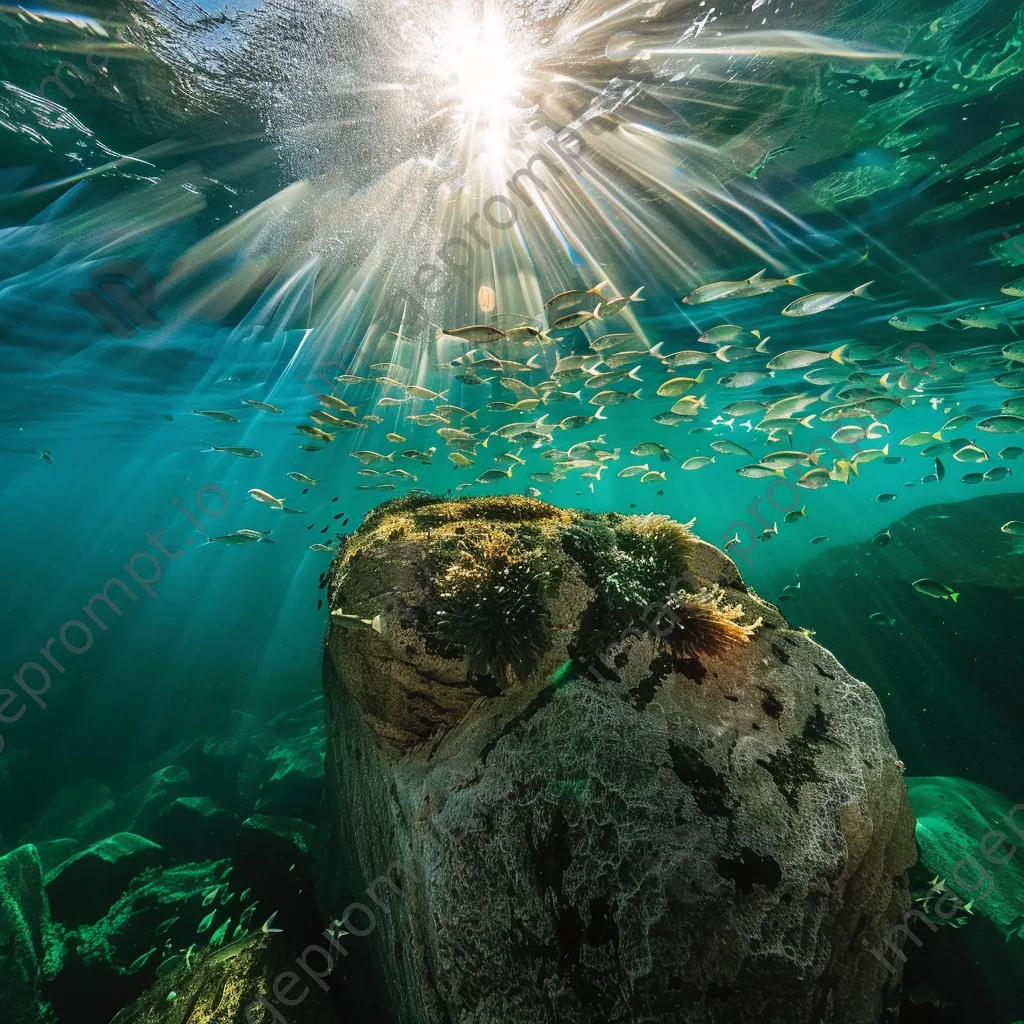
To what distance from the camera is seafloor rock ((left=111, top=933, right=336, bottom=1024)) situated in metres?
4.22

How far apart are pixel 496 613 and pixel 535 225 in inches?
400

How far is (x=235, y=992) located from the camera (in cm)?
433

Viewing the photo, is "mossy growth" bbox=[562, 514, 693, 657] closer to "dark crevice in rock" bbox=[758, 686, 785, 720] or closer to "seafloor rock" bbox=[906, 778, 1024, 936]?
"dark crevice in rock" bbox=[758, 686, 785, 720]

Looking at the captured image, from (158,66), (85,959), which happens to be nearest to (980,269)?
(158,66)

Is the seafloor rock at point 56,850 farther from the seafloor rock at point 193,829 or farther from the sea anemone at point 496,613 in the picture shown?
the sea anemone at point 496,613

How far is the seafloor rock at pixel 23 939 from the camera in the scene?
20.2 ft

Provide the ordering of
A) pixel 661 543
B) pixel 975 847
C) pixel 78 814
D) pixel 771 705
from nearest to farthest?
pixel 771 705, pixel 661 543, pixel 975 847, pixel 78 814

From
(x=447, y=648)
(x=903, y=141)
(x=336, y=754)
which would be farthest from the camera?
(x=903, y=141)

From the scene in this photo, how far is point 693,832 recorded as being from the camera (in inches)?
107

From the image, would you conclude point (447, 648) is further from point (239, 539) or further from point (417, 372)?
point (417, 372)

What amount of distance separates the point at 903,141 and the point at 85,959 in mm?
19449

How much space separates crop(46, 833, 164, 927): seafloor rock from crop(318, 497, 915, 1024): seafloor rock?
7.59 meters
